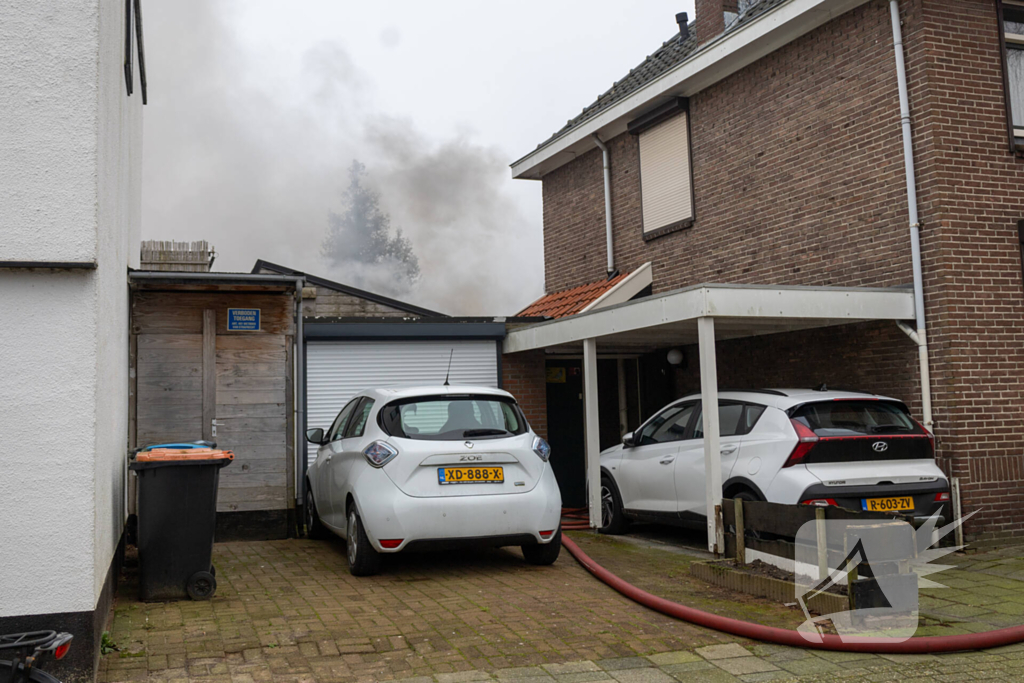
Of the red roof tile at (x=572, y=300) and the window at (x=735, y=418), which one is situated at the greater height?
the red roof tile at (x=572, y=300)

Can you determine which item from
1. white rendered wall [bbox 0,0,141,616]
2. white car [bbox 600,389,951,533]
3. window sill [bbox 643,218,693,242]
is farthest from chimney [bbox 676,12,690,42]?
white rendered wall [bbox 0,0,141,616]

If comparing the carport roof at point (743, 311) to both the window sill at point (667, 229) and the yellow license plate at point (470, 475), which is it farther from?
the window sill at point (667, 229)

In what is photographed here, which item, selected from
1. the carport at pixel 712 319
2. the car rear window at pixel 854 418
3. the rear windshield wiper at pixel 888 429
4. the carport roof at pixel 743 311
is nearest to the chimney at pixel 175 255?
the carport at pixel 712 319

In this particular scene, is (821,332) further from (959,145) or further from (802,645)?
(802,645)

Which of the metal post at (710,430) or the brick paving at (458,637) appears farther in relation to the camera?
the metal post at (710,430)

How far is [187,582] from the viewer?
6.77m

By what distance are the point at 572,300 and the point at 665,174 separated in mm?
2479

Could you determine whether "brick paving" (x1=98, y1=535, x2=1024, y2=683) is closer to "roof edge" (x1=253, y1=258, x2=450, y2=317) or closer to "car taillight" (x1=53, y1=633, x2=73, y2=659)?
"car taillight" (x1=53, y1=633, x2=73, y2=659)

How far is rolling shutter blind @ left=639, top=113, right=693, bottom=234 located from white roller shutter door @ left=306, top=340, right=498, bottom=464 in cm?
368

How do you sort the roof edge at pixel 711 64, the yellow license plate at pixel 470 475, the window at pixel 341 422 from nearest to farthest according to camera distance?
the yellow license plate at pixel 470 475
the window at pixel 341 422
the roof edge at pixel 711 64

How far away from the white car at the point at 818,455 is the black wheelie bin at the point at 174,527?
15.6 ft

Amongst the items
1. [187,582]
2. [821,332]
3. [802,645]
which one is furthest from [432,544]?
[821,332]

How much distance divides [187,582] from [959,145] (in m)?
8.69

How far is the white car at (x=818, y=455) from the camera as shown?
788 cm
